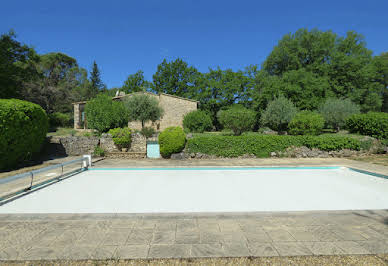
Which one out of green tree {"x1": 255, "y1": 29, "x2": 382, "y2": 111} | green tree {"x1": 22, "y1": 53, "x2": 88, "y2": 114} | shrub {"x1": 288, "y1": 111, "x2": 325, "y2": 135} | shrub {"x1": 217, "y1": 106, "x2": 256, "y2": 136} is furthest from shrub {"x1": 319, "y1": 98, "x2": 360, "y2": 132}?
green tree {"x1": 22, "y1": 53, "x2": 88, "y2": 114}

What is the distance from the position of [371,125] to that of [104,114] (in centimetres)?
2034

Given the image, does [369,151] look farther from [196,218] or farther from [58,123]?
[58,123]

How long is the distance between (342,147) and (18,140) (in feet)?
63.9

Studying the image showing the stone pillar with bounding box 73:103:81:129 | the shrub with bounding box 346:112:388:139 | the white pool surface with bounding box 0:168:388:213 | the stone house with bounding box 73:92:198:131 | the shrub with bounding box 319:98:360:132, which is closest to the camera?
the white pool surface with bounding box 0:168:388:213

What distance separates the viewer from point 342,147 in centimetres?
→ 1312

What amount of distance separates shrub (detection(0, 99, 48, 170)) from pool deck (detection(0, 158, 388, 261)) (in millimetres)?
7063

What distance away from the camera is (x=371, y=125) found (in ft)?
45.1

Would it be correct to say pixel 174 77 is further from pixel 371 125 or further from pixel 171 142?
pixel 371 125

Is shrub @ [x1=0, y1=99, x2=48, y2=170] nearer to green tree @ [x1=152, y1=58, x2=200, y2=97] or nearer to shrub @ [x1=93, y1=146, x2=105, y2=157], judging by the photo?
shrub @ [x1=93, y1=146, x2=105, y2=157]

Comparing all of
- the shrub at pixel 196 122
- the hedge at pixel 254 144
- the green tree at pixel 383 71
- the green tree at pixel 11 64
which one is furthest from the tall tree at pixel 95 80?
the green tree at pixel 383 71

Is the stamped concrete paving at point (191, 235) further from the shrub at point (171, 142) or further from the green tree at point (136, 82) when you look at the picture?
the green tree at point (136, 82)

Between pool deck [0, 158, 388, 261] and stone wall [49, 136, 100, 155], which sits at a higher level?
stone wall [49, 136, 100, 155]

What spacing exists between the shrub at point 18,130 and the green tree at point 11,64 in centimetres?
978

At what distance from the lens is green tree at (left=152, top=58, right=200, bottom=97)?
1682 inches
